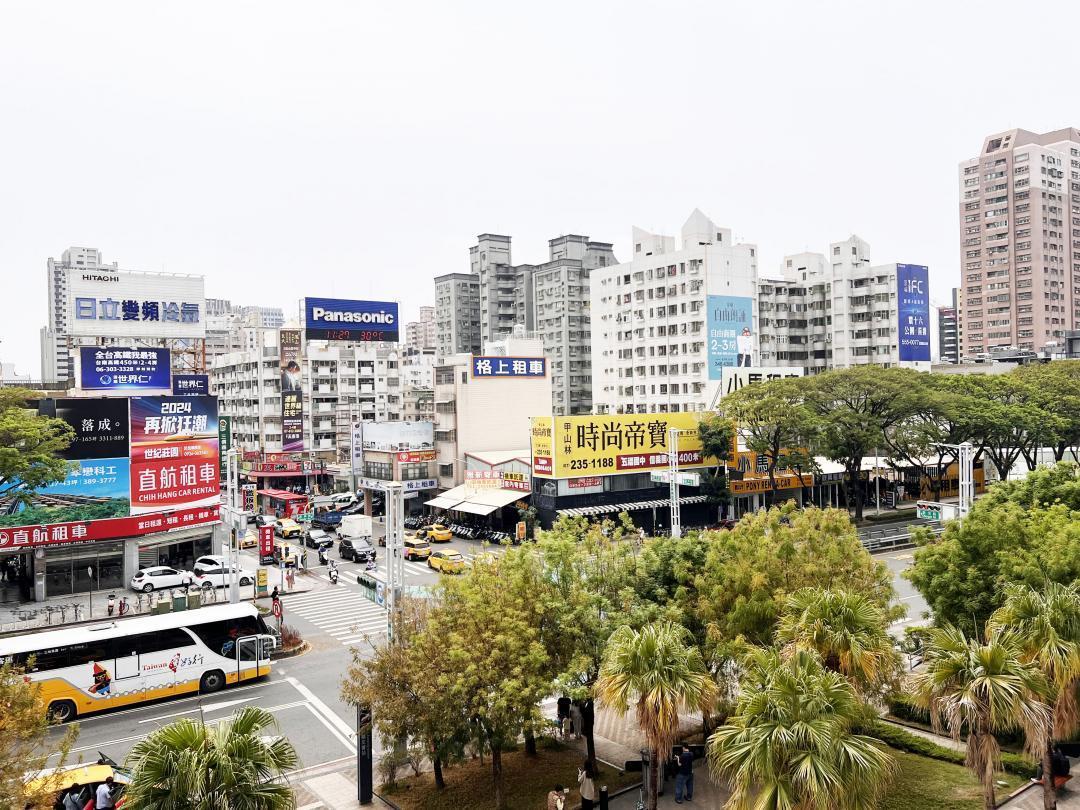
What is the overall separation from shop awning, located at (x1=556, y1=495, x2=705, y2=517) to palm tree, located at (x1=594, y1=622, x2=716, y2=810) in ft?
131

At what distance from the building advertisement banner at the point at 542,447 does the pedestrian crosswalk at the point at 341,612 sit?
16.7 metres

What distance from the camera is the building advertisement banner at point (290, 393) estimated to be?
8362 centimetres

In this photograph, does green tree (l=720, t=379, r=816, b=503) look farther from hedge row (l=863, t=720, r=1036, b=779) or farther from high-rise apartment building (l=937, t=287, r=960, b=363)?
high-rise apartment building (l=937, t=287, r=960, b=363)

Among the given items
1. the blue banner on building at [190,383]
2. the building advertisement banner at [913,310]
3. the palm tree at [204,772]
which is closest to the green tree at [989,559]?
the palm tree at [204,772]

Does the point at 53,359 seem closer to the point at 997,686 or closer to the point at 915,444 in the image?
the point at 915,444

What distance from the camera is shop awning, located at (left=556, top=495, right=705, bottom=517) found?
190 feet

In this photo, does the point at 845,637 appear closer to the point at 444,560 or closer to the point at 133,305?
the point at 444,560

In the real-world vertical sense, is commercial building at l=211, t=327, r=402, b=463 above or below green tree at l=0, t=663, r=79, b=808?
above

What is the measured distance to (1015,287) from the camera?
143375mm

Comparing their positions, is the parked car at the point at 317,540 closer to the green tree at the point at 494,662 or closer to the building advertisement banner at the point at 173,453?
the building advertisement banner at the point at 173,453

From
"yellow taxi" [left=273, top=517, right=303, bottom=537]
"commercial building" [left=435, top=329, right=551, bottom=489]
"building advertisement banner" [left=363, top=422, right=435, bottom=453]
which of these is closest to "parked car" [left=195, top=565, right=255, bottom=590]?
"yellow taxi" [left=273, top=517, right=303, bottom=537]

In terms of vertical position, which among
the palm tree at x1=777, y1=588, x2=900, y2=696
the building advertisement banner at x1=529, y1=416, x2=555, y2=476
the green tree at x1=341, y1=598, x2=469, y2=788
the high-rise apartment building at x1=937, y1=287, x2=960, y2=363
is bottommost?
the green tree at x1=341, y1=598, x2=469, y2=788

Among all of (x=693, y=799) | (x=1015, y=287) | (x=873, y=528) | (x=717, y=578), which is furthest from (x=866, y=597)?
(x=1015, y=287)

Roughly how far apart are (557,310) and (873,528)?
7240cm
